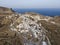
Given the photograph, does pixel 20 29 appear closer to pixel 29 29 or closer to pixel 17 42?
pixel 29 29

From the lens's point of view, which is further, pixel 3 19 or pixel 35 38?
pixel 3 19

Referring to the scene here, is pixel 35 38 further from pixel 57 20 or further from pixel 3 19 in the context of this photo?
pixel 57 20

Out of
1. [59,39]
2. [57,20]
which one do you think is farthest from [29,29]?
[57,20]

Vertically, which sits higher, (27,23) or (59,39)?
(27,23)

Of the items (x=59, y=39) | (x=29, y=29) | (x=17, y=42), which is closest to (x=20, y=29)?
(x=29, y=29)

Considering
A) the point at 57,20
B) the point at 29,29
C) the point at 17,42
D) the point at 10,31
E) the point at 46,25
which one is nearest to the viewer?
the point at 17,42

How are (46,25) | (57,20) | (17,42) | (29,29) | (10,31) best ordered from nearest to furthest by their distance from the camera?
(17,42) < (10,31) < (29,29) < (46,25) < (57,20)
